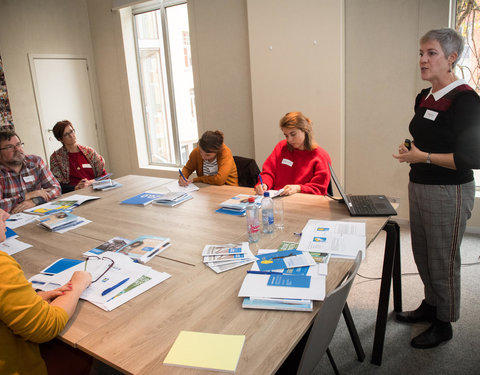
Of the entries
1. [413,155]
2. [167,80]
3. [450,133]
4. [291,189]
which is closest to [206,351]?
[413,155]

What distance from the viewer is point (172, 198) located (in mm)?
2715

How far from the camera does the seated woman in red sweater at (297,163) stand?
9.10ft

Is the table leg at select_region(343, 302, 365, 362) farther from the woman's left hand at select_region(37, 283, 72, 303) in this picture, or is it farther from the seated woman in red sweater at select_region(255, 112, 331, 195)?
the woman's left hand at select_region(37, 283, 72, 303)

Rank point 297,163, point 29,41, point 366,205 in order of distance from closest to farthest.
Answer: point 366,205
point 297,163
point 29,41

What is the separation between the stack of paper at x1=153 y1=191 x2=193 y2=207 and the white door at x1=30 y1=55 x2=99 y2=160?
3633 millimetres

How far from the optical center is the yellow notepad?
1062mm

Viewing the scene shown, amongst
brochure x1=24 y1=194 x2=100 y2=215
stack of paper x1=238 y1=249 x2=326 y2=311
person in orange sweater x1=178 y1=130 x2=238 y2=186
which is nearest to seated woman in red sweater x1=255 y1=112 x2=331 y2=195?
person in orange sweater x1=178 y1=130 x2=238 y2=186

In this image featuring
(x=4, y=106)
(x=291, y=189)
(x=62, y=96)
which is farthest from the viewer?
(x=62, y=96)

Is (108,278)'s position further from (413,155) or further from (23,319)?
(413,155)

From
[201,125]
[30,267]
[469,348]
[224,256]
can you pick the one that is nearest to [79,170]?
[201,125]

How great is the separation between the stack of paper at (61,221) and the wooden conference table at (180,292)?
5 centimetres

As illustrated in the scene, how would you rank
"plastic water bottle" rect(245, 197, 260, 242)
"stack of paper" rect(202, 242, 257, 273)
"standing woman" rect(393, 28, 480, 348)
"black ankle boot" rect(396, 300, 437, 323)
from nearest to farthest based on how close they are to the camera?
1. "stack of paper" rect(202, 242, 257, 273)
2. "standing woman" rect(393, 28, 480, 348)
3. "plastic water bottle" rect(245, 197, 260, 242)
4. "black ankle boot" rect(396, 300, 437, 323)

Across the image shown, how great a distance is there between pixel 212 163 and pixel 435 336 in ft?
7.05

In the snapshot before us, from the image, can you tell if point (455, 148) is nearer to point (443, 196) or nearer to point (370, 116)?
point (443, 196)
